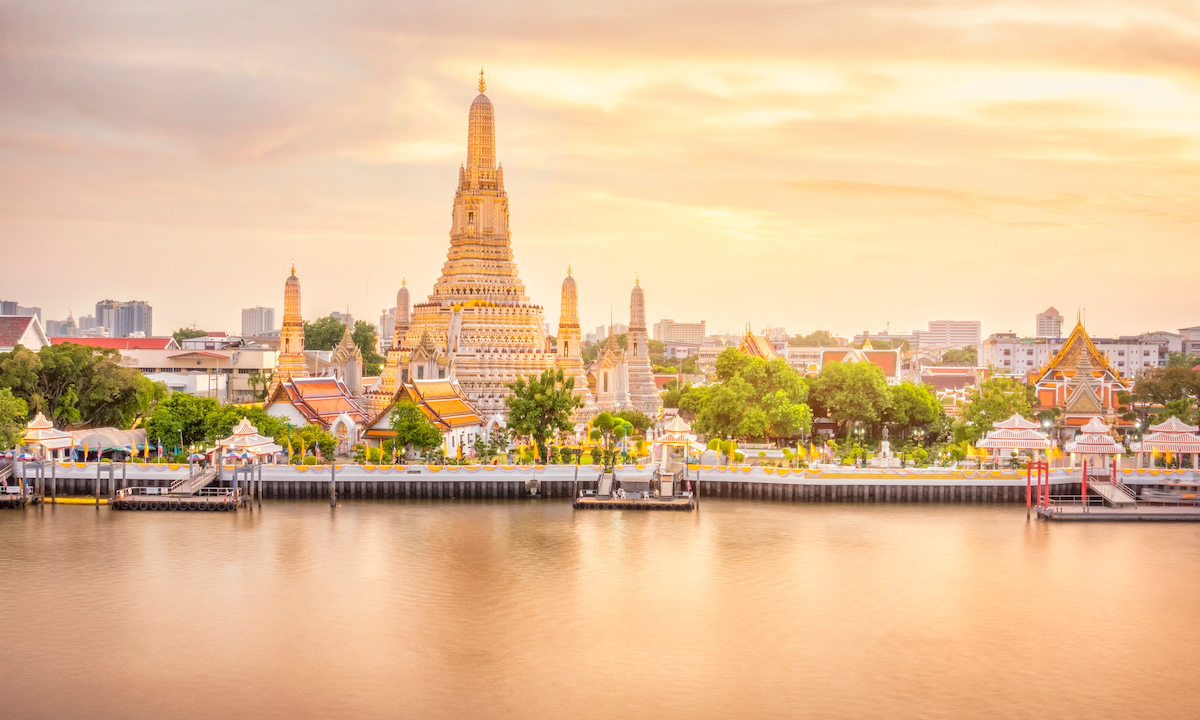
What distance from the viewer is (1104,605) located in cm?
3441

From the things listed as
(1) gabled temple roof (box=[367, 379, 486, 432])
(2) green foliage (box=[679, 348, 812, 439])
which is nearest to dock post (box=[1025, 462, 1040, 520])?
(2) green foliage (box=[679, 348, 812, 439])

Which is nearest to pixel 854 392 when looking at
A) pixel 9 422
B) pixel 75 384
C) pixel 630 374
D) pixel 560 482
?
pixel 630 374

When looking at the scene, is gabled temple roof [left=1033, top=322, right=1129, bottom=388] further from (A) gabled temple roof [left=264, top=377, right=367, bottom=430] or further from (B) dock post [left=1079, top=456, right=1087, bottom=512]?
(A) gabled temple roof [left=264, top=377, right=367, bottom=430]

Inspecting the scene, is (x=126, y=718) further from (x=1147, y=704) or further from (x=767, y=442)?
(x=767, y=442)

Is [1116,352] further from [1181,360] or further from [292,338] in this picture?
[292,338]

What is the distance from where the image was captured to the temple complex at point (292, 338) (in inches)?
2872

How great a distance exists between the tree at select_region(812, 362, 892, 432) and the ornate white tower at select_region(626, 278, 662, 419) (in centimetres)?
1094

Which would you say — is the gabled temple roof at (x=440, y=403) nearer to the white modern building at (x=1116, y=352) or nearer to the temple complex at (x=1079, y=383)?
the temple complex at (x=1079, y=383)

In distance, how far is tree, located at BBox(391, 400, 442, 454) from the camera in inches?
2172

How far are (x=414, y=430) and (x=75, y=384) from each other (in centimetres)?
1835

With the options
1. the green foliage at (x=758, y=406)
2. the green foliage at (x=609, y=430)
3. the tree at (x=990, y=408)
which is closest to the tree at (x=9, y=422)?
the green foliage at (x=609, y=430)

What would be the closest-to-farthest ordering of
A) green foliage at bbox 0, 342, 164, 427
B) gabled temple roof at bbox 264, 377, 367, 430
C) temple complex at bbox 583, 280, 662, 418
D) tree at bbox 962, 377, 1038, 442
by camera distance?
1. green foliage at bbox 0, 342, 164, 427
2. gabled temple roof at bbox 264, 377, 367, 430
3. tree at bbox 962, 377, 1038, 442
4. temple complex at bbox 583, 280, 662, 418

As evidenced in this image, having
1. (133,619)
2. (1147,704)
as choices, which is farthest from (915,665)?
(133,619)

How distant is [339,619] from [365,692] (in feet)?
18.4
